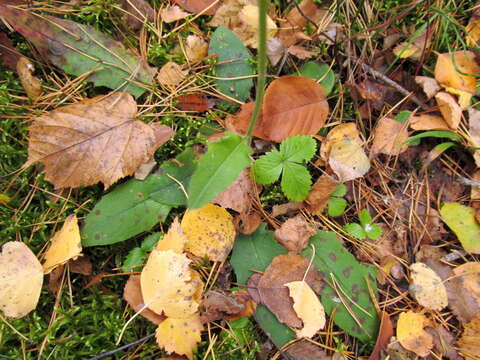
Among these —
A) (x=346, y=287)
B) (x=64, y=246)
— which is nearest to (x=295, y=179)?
(x=346, y=287)

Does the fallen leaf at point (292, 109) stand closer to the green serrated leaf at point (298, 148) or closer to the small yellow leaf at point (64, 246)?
the green serrated leaf at point (298, 148)

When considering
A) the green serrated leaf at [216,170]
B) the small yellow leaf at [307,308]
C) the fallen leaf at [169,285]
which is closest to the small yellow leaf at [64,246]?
the fallen leaf at [169,285]

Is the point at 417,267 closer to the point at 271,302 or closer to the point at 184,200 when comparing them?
the point at 271,302

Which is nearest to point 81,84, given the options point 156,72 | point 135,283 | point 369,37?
point 156,72

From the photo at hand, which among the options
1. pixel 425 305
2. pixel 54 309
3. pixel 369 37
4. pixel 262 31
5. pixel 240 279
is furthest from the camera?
pixel 369 37

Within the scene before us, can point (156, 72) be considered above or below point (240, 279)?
above

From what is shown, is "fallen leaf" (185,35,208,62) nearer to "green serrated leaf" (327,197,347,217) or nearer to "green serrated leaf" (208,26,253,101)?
"green serrated leaf" (208,26,253,101)
